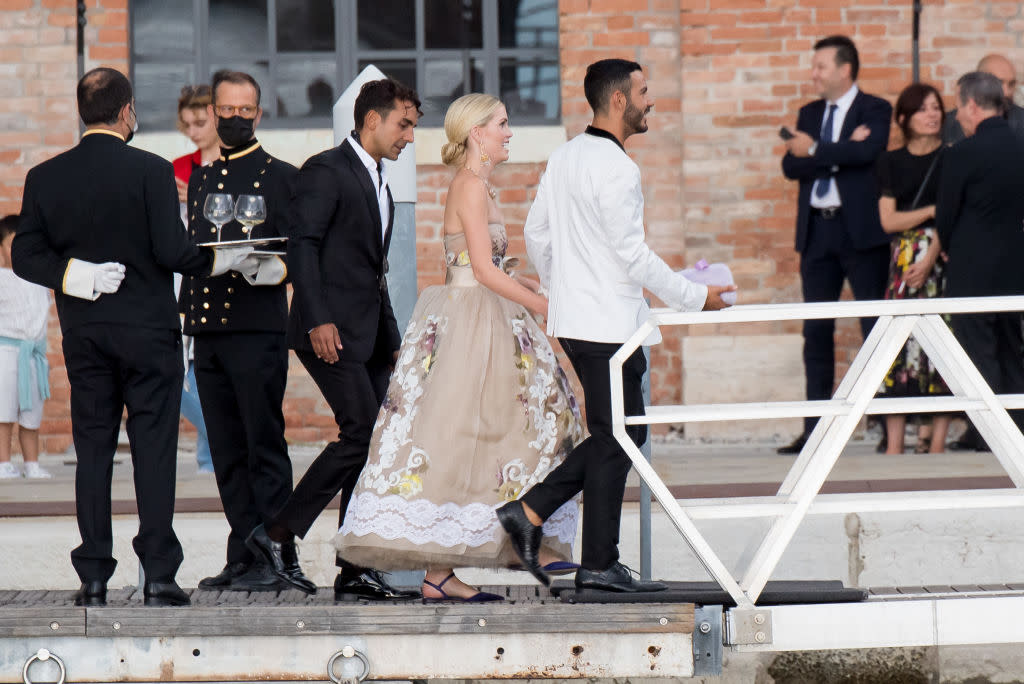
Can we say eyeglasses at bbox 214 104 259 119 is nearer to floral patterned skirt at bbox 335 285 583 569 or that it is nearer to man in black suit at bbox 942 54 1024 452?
floral patterned skirt at bbox 335 285 583 569

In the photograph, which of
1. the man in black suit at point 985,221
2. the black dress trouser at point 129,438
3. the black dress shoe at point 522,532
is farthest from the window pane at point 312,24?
the black dress shoe at point 522,532

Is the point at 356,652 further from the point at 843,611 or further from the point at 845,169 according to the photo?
the point at 845,169

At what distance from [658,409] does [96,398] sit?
176cm

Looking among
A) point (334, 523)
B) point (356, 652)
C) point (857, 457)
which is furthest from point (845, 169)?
point (356, 652)

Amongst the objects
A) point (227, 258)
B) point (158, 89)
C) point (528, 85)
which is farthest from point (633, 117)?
point (158, 89)

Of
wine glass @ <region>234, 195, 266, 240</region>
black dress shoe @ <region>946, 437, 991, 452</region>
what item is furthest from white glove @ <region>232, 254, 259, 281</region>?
black dress shoe @ <region>946, 437, 991, 452</region>

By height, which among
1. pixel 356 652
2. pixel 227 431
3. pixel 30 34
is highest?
pixel 30 34

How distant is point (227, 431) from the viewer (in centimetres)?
545

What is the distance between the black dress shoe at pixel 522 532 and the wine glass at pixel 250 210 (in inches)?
54.0

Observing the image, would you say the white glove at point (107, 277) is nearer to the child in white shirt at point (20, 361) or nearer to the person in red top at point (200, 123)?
the person in red top at point (200, 123)

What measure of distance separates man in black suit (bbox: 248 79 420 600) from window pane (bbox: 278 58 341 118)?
4719 mm

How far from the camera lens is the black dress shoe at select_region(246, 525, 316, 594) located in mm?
5316

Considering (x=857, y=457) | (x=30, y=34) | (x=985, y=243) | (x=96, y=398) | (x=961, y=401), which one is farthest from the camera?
Result: (x=30, y=34)

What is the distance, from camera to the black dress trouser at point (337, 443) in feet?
16.6
